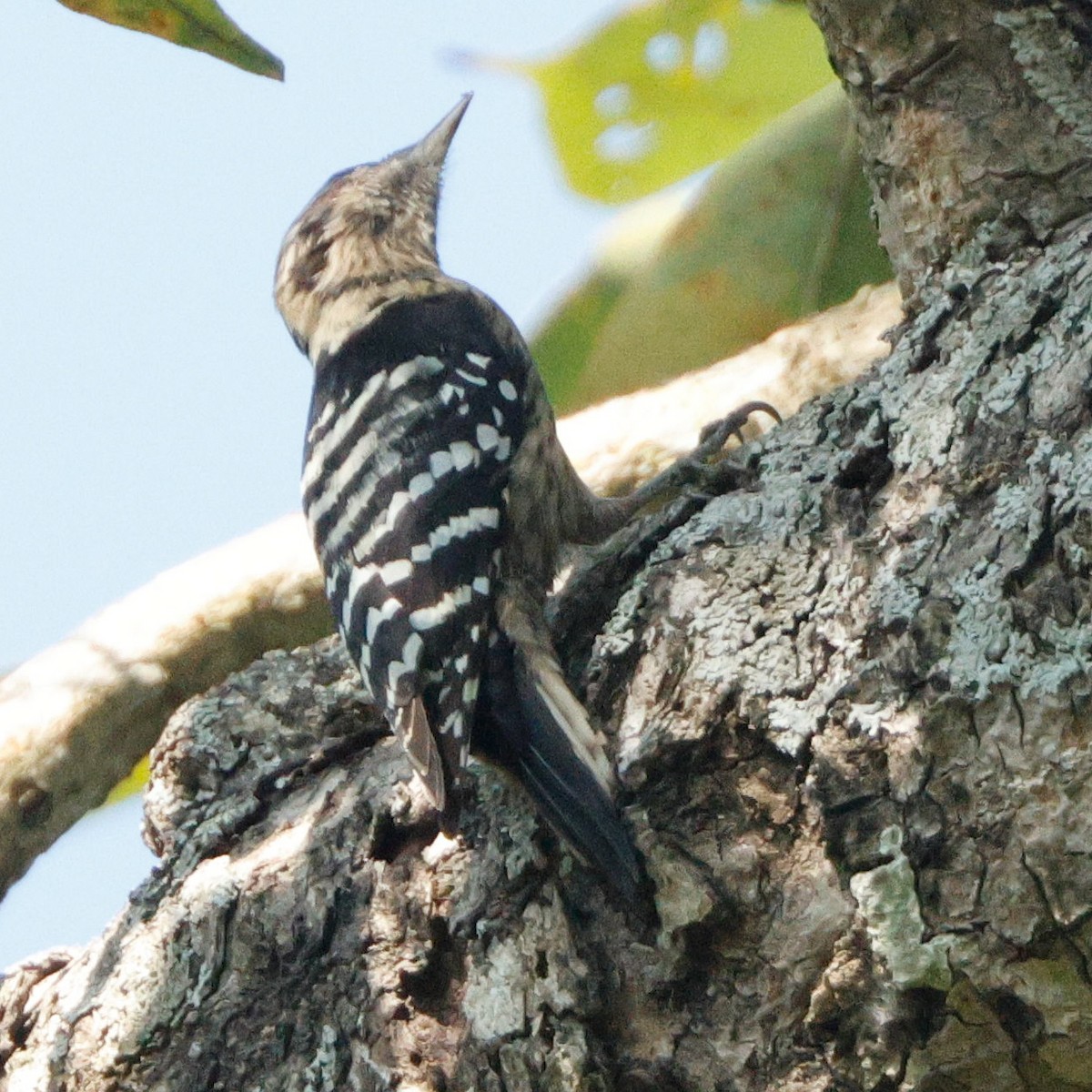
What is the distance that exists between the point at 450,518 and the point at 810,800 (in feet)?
3.09

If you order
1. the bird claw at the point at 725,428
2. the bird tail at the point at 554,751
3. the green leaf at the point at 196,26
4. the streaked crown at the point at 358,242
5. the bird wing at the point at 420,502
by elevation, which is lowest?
the bird claw at the point at 725,428

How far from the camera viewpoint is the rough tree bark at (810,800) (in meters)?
1.72

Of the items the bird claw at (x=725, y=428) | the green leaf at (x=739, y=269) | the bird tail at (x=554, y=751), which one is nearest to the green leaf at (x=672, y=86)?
the green leaf at (x=739, y=269)

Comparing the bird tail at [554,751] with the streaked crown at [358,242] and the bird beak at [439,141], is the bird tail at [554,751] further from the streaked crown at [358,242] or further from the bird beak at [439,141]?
the bird beak at [439,141]

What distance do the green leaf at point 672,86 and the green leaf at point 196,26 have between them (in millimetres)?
1329

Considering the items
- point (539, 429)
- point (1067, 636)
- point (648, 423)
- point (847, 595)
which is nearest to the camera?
point (1067, 636)

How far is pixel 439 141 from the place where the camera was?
4027 mm

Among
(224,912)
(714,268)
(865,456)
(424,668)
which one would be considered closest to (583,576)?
(424,668)

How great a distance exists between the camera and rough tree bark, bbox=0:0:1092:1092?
5.65 feet

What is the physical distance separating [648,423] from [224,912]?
149 cm

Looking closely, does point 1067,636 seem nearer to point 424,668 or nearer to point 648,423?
point 424,668

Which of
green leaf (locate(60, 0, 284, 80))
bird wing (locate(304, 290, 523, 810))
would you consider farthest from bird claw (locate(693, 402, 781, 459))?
green leaf (locate(60, 0, 284, 80))

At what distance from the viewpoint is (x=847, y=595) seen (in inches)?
77.4

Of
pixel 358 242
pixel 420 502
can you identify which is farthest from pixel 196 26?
pixel 358 242
